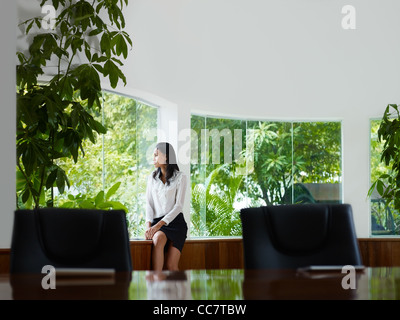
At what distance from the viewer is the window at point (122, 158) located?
6178 mm

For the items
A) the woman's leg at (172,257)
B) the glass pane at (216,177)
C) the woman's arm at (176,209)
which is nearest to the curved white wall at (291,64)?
the glass pane at (216,177)

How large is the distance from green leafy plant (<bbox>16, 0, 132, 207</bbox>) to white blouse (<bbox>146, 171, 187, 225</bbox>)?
2.81 feet

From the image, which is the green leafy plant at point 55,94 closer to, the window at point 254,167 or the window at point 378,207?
the window at point 254,167

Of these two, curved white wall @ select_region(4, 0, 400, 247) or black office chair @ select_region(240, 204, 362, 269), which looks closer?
black office chair @ select_region(240, 204, 362, 269)

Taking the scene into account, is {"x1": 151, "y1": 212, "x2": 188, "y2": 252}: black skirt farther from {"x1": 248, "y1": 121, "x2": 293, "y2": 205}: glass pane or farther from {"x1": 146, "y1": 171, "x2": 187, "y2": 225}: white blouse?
{"x1": 248, "y1": 121, "x2": 293, "y2": 205}: glass pane

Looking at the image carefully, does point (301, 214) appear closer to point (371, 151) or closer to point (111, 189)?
point (111, 189)

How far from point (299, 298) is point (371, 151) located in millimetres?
6629

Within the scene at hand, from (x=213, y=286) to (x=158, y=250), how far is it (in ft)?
12.3

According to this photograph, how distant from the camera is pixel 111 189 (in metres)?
5.86

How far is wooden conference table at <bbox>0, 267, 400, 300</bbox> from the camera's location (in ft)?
4.76

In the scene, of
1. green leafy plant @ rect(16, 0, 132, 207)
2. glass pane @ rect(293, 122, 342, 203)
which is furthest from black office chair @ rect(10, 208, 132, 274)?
glass pane @ rect(293, 122, 342, 203)

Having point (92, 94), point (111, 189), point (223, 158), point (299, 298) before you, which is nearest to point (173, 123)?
Answer: point (223, 158)

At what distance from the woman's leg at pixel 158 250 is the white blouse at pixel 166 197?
14 cm

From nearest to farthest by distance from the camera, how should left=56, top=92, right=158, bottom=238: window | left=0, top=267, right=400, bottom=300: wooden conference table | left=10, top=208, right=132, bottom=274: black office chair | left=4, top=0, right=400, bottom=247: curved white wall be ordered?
left=0, top=267, right=400, bottom=300: wooden conference table, left=10, top=208, right=132, bottom=274: black office chair, left=56, top=92, right=158, bottom=238: window, left=4, top=0, right=400, bottom=247: curved white wall
